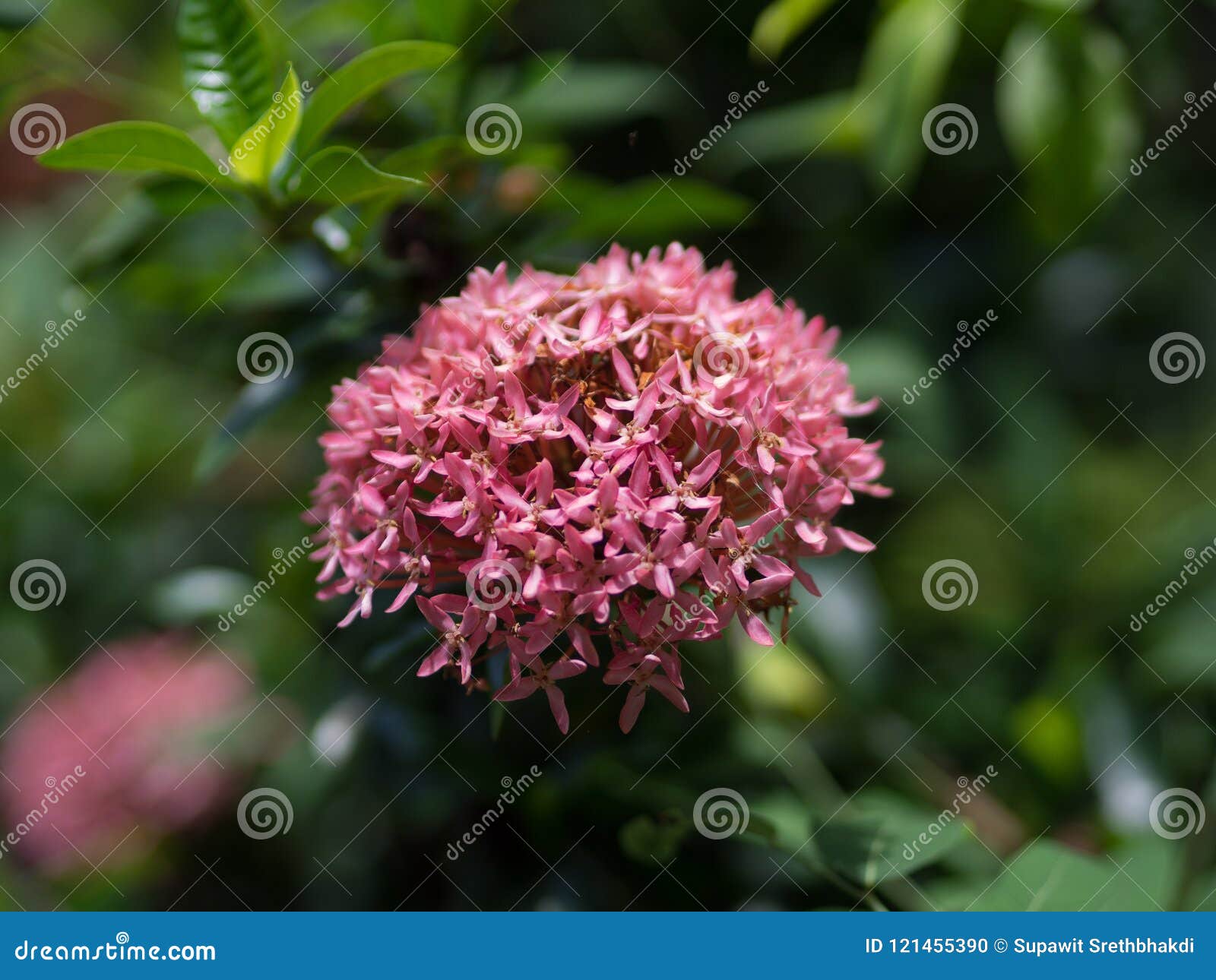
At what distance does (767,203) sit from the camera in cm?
297

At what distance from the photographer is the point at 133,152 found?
196cm

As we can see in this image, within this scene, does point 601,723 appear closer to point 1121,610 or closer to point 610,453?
point 610,453

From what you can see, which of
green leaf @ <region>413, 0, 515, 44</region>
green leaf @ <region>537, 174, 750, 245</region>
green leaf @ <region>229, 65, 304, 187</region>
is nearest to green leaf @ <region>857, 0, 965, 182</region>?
green leaf @ <region>537, 174, 750, 245</region>

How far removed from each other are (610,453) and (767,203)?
59.4 inches

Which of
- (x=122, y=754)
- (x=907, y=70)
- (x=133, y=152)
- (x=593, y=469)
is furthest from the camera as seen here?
(x=122, y=754)

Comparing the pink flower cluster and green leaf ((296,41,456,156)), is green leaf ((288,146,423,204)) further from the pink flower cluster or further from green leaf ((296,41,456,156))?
the pink flower cluster

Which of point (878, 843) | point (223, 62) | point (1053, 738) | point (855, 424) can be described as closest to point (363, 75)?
point (223, 62)

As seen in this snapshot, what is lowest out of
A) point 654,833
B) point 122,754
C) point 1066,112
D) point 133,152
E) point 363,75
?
point 122,754

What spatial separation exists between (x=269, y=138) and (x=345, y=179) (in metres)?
0.21

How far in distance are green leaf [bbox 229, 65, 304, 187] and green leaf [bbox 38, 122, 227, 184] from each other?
6cm

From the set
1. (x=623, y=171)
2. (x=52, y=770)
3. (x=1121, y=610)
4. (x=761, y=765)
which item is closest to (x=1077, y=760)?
(x=1121, y=610)

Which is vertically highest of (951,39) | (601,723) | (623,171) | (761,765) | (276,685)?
(951,39)

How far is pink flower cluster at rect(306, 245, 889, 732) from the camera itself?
1.73 meters

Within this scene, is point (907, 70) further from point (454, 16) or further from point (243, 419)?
point (243, 419)
